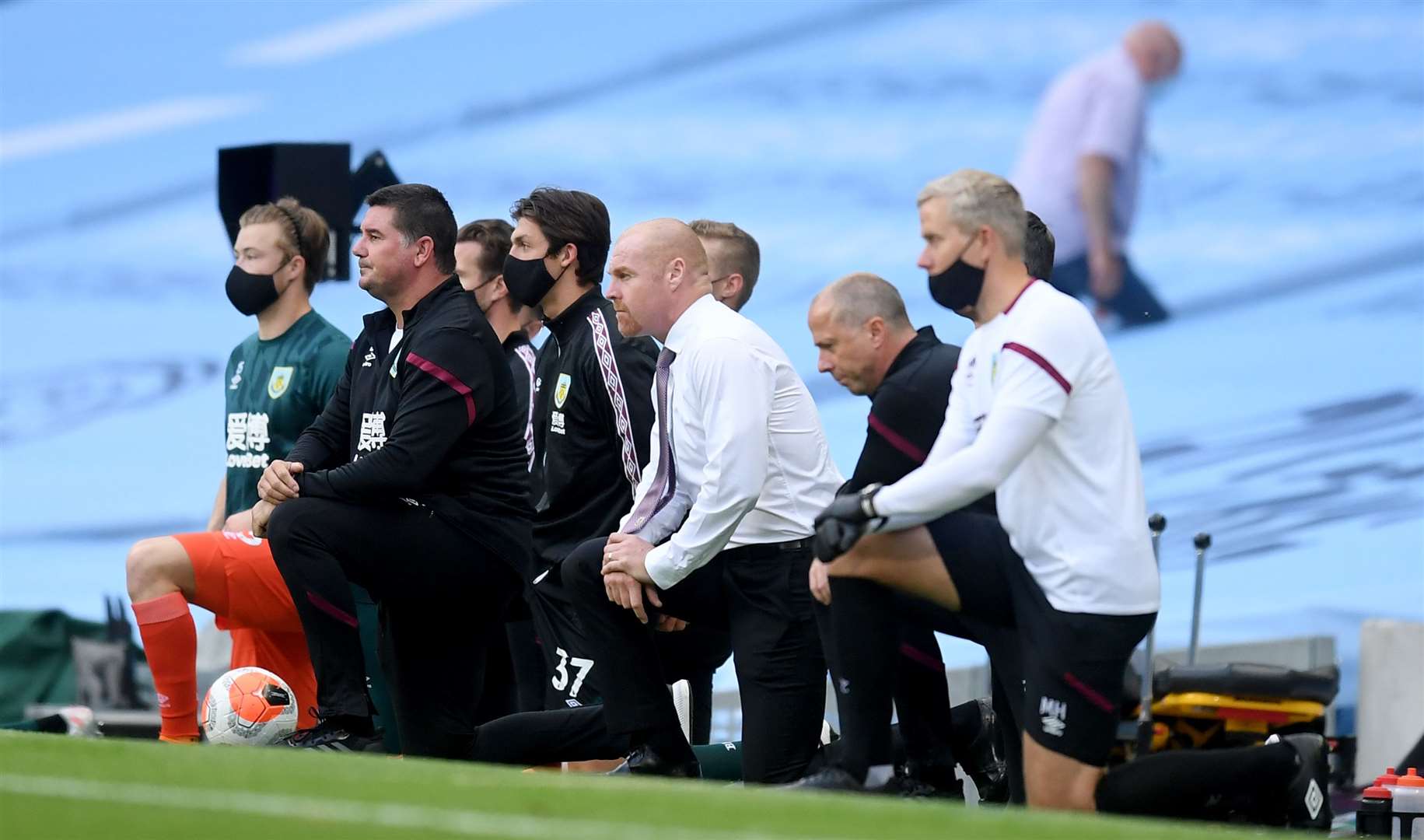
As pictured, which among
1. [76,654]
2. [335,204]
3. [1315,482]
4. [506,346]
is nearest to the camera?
[506,346]

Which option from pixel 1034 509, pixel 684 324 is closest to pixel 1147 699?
pixel 684 324

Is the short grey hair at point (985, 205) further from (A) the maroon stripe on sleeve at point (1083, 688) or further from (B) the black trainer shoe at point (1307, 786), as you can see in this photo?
(B) the black trainer shoe at point (1307, 786)

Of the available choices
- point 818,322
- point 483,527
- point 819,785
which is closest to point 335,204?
point 483,527

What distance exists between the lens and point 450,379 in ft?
18.6

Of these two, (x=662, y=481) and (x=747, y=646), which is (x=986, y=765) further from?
(x=662, y=481)

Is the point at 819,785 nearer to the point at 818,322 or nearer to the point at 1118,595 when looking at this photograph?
the point at 1118,595

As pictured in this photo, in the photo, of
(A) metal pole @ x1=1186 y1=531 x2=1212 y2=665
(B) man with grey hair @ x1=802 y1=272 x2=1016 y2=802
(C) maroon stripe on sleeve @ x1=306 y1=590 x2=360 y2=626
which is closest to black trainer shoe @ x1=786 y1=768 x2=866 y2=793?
(B) man with grey hair @ x1=802 y1=272 x2=1016 y2=802

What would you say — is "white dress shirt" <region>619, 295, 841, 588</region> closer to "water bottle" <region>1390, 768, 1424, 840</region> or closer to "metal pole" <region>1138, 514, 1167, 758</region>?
"water bottle" <region>1390, 768, 1424, 840</region>

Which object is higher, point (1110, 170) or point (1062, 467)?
point (1110, 170)

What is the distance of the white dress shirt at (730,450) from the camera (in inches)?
195

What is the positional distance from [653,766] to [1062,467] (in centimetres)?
154

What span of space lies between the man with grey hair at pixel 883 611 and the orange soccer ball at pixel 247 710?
1.83m

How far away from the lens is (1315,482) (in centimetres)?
977

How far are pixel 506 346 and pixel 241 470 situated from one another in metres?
1.00
